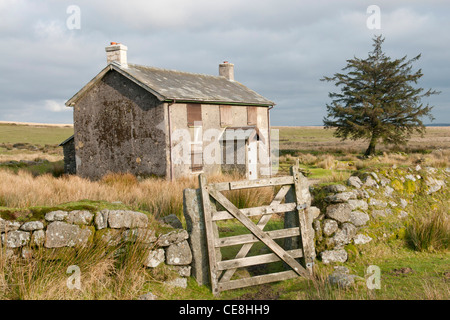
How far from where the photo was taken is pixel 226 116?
57.4 feet

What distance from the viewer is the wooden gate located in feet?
20.3

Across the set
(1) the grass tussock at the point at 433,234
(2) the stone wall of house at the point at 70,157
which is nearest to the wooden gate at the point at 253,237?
(1) the grass tussock at the point at 433,234

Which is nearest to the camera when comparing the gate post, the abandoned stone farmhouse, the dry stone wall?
the gate post

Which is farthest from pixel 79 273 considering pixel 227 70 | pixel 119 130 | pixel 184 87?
pixel 227 70

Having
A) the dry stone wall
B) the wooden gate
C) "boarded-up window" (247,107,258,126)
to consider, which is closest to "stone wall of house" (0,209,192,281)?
the wooden gate

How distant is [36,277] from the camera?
5266 millimetres

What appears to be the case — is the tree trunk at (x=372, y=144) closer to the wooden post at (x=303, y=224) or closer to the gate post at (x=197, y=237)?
the wooden post at (x=303, y=224)

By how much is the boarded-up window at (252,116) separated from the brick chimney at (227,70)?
3.68 metres

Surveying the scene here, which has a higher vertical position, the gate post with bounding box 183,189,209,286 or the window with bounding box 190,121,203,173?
the window with bounding box 190,121,203,173

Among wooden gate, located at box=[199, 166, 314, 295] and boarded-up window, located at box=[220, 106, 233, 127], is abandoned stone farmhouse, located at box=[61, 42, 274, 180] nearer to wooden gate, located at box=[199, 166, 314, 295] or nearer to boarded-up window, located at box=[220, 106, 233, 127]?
boarded-up window, located at box=[220, 106, 233, 127]

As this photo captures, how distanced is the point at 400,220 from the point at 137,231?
546cm

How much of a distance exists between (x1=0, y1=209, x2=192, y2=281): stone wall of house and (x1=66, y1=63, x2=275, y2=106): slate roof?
8.77 m

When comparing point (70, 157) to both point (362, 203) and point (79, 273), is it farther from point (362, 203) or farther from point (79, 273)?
point (362, 203)

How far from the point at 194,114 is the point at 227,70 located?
742 cm
